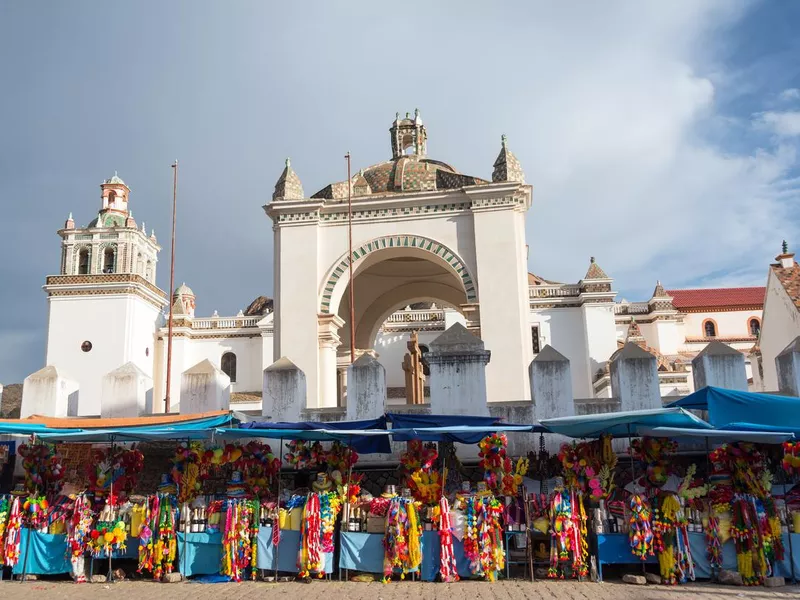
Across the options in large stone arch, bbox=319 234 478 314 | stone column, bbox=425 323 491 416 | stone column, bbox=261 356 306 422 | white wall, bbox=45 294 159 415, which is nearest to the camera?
stone column, bbox=425 323 491 416

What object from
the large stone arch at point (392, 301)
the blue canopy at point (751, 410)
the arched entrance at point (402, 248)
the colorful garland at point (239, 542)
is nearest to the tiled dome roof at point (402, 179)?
the arched entrance at point (402, 248)

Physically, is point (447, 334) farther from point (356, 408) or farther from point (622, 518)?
point (622, 518)

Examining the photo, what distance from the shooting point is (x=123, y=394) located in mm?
11000

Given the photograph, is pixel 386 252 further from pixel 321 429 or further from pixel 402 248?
pixel 321 429

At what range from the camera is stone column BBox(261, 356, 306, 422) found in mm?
10367

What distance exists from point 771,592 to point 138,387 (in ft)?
27.6

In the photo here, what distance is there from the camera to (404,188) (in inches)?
691

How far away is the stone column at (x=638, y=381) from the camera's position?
994 cm

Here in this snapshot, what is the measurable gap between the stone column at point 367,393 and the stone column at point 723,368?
13.8 ft

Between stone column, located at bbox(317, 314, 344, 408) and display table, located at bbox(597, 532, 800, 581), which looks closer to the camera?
display table, located at bbox(597, 532, 800, 581)

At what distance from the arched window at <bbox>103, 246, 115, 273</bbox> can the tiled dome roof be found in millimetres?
18070

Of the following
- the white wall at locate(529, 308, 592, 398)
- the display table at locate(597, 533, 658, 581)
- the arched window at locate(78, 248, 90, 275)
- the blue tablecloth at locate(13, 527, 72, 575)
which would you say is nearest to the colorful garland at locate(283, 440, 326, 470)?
the blue tablecloth at locate(13, 527, 72, 575)

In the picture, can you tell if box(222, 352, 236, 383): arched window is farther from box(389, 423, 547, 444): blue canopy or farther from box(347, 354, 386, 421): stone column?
box(389, 423, 547, 444): blue canopy

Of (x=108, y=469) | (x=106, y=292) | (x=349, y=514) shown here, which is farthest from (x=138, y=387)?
(x=106, y=292)
